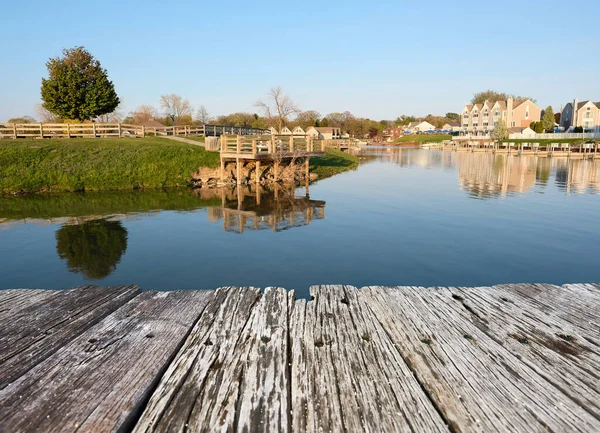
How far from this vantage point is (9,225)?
47.4 ft

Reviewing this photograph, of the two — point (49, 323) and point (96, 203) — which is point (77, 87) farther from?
point (49, 323)

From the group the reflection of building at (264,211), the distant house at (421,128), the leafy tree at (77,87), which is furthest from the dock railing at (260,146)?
the distant house at (421,128)

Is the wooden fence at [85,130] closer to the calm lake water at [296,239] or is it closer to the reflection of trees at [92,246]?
the calm lake water at [296,239]

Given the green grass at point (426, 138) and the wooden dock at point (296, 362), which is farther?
the green grass at point (426, 138)

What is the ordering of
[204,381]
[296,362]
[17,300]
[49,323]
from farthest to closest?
[17,300] → [49,323] → [296,362] → [204,381]

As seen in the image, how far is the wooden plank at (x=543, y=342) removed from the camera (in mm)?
2424

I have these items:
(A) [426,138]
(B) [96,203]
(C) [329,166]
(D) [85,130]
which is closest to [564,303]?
(B) [96,203]

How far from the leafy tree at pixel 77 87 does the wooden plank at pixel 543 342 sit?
137 feet

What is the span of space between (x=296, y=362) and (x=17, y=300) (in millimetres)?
2863

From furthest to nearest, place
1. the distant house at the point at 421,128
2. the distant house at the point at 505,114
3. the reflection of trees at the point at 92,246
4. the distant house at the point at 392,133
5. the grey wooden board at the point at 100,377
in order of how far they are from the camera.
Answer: the distant house at the point at 392,133 < the distant house at the point at 421,128 < the distant house at the point at 505,114 < the reflection of trees at the point at 92,246 < the grey wooden board at the point at 100,377

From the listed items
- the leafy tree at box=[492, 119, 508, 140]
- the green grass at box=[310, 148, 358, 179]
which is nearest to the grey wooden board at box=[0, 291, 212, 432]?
the green grass at box=[310, 148, 358, 179]

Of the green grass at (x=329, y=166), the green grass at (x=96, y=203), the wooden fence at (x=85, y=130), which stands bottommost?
the green grass at (x=96, y=203)

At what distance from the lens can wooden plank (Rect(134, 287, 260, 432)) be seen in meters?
2.11

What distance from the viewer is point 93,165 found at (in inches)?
979
